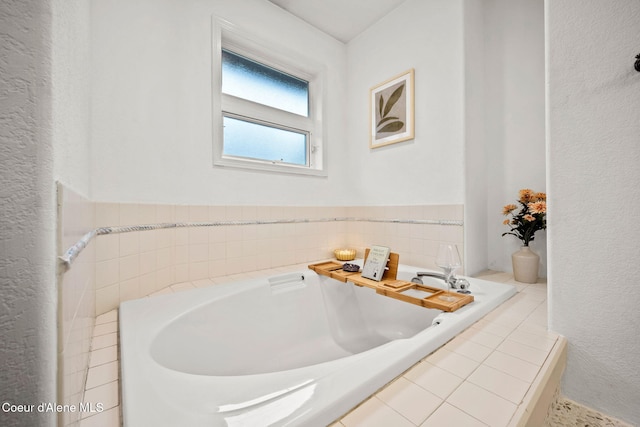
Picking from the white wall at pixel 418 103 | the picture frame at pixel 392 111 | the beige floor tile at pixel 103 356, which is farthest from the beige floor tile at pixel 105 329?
the picture frame at pixel 392 111

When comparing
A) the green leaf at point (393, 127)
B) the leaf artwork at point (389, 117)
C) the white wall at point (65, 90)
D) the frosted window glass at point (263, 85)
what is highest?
the frosted window glass at point (263, 85)

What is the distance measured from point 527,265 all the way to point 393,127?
4.02ft

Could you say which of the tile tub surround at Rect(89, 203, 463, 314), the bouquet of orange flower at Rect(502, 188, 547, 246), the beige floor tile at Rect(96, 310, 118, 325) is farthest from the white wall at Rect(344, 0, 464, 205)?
the beige floor tile at Rect(96, 310, 118, 325)

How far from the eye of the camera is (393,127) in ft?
6.10

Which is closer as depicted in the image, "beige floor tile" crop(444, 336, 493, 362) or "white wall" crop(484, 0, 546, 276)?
"beige floor tile" crop(444, 336, 493, 362)

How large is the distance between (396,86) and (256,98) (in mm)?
1040

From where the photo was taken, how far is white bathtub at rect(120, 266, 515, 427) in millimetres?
487

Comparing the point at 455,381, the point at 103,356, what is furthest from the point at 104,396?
the point at 455,381

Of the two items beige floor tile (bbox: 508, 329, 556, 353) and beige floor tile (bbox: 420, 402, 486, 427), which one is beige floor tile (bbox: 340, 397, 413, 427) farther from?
beige floor tile (bbox: 508, 329, 556, 353)

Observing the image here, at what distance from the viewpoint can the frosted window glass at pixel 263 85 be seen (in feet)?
5.49

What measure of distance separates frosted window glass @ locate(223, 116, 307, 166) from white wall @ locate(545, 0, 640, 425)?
151cm

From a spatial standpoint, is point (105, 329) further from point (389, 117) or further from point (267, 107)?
point (389, 117)

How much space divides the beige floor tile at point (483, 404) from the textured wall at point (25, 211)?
0.70m

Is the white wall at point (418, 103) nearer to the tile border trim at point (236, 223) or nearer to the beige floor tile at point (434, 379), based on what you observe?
the tile border trim at point (236, 223)
